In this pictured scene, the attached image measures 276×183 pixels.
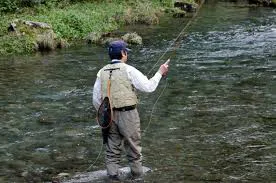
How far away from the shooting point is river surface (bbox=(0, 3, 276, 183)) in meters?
8.62

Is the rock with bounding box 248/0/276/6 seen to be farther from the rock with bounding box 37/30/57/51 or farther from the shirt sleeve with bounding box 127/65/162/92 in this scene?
the shirt sleeve with bounding box 127/65/162/92

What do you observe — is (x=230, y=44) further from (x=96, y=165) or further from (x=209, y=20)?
(x=96, y=165)

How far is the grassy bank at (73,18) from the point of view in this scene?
2192cm

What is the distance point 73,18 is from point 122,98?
64.0 ft

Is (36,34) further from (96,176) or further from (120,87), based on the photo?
(120,87)

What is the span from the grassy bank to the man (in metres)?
14.3

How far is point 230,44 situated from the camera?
2164 centimetres

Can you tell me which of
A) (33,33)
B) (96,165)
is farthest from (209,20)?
(96,165)

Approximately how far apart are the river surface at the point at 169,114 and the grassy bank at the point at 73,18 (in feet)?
5.77

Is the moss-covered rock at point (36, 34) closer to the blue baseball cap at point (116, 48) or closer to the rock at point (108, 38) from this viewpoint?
the rock at point (108, 38)

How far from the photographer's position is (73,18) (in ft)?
86.5

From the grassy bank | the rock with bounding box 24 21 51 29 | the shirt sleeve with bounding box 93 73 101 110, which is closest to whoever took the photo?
the shirt sleeve with bounding box 93 73 101 110

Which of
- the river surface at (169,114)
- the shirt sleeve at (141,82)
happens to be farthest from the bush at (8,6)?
the shirt sleeve at (141,82)

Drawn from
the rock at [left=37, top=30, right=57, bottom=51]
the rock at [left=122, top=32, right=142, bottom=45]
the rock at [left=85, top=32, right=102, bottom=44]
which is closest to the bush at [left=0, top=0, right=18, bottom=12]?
the rock at [left=85, top=32, right=102, bottom=44]
